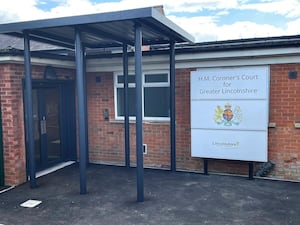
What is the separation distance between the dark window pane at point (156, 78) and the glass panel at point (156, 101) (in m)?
0.18

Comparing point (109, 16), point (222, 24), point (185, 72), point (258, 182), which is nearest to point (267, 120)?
point (258, 182)

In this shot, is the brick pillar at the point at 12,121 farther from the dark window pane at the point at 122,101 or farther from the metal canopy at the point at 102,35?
the dark window pane at the point at 122,101

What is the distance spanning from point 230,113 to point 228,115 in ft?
0.19

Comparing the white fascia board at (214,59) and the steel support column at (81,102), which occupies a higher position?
the white fascia board at (214,59)

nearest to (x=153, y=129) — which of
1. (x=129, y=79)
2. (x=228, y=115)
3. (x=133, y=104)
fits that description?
(x=133, y=104)

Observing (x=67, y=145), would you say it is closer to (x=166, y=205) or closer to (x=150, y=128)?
(x=150, y=128)

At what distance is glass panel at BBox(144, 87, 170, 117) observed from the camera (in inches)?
287

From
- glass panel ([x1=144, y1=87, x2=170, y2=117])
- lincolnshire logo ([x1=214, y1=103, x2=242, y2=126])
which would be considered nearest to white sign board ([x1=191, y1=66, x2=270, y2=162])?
lincolnshire logo ([x1=214, y1=103, x2=242, y2=126])

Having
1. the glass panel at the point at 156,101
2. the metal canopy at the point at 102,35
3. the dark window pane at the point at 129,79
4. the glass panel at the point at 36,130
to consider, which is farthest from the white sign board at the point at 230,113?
the glass panel at the point at 36,130

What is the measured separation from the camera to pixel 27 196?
220 inches

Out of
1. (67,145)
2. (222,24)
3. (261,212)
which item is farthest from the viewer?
(222,24)

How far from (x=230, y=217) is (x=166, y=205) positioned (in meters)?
1.04

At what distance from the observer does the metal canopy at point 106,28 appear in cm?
467

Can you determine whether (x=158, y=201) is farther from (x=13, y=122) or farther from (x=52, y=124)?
(x=52, y=124)
